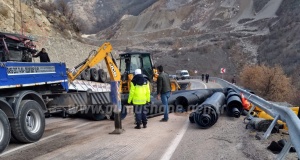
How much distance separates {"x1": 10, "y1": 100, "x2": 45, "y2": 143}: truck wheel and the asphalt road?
0.21 metres

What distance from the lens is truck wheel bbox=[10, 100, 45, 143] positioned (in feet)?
24.5

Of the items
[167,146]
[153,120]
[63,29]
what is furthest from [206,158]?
[63,29]

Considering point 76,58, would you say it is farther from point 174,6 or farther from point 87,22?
point 87,22

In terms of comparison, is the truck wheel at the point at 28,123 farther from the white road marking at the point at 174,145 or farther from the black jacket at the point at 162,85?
the black jacket at the point at 162,85

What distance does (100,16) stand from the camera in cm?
14950

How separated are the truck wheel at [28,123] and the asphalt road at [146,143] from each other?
8.1 inches

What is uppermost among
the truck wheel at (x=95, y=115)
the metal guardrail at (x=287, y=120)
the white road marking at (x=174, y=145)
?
the metal guardrail at (x=287, y=120)

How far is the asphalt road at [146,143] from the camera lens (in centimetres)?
678

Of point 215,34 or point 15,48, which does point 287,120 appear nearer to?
point 15,48

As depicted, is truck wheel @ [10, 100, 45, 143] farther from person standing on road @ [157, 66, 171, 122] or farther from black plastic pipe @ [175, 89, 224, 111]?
black plastic pipe @ [175, 89, 224, 111]

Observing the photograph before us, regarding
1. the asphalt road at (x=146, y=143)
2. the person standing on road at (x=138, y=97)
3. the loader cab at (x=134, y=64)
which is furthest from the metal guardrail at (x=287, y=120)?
the loader cab at (x=134, y=64)

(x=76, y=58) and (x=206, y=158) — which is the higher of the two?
(x=76, y=58)

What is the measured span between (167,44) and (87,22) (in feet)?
212

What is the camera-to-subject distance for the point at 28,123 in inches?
314
